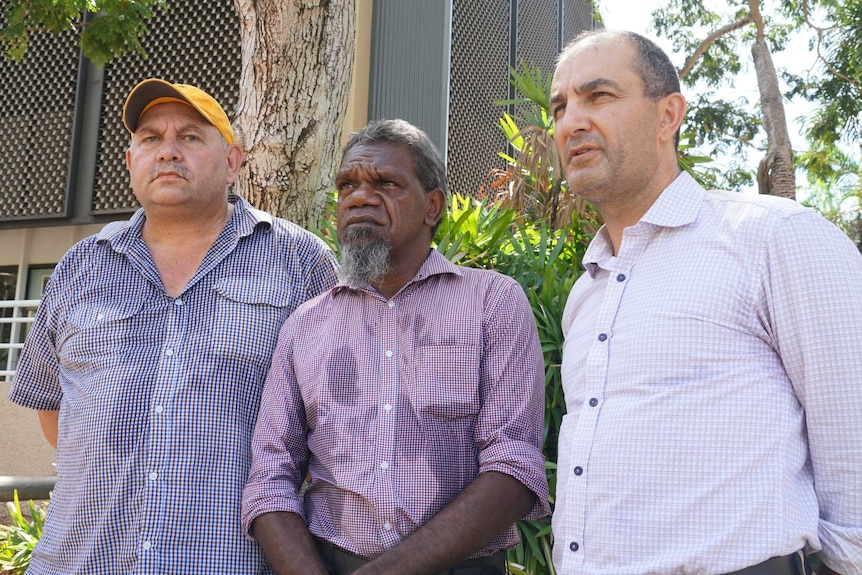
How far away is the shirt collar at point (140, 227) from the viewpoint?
3121mm

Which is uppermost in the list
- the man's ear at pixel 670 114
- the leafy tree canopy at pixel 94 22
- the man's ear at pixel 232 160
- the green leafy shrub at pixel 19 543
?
the leafy tree canopy at pixel 94 22

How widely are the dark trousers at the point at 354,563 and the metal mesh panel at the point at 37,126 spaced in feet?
35.4

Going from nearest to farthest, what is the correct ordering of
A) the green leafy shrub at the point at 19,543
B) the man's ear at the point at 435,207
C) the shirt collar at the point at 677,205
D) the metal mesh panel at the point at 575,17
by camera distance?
the shirt collar at the point at 677,205, the man's ear at the point at 435,207, the green leafy shrub at the point at 19,543, the metal mesh panel at the point at 575,17

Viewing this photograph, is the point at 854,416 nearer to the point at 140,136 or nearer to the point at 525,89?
the point at 140,136

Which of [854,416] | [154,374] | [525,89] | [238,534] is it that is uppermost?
[525,89]

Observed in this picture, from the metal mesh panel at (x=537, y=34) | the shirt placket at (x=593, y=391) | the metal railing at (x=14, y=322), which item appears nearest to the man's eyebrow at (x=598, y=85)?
the shirt placket at (x=593, y=391)

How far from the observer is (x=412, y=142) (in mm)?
2887

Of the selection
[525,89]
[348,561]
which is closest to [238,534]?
[348,561]

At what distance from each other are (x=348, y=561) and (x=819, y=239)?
1465mm

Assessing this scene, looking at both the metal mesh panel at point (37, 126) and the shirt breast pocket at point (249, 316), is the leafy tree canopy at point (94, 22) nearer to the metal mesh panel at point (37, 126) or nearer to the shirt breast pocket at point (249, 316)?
the shirt breast pocket at point (249, 316)

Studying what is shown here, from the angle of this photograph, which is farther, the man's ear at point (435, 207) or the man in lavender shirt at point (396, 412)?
the man's ear at point (435, 207)

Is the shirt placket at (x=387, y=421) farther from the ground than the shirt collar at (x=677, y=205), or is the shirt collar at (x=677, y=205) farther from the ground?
the shirt collar at (x=677, y=205)

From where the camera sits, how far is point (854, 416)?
185 centimetres

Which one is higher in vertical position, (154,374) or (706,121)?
(706,121)
